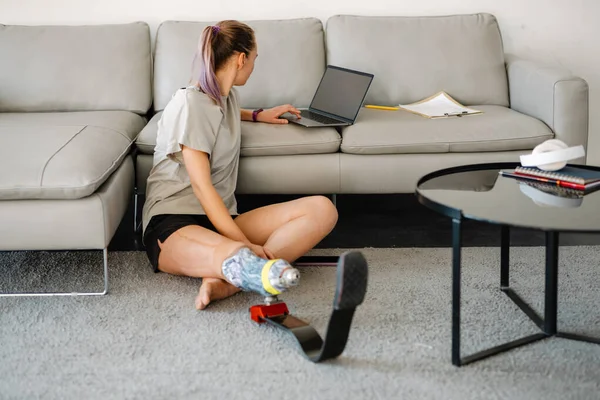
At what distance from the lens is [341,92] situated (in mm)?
2873

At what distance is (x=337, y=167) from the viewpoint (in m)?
2.66

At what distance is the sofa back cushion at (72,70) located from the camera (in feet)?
10.0

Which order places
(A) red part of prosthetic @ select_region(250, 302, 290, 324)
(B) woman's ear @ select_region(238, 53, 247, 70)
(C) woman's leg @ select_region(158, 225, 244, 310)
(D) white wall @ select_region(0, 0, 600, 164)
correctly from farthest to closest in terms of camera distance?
(D) white wall @ select_region(0, 0, 600, 164) < (B) woman's ear @ select_region(238, 53, 247, 70) < (C) woman's leg @ select_region(158, 225, 244, 310) < (A) red part of prosthetic @ select_region(250, 302, 290, 324)

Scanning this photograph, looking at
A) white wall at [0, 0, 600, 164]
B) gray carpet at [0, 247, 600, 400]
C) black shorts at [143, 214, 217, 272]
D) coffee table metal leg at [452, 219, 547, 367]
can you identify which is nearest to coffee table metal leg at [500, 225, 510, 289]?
gray carpet at [0, 247, 600, 400]

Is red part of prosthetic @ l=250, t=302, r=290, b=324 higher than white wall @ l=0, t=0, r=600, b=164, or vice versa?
white wall @ l=0, t=0, r=600, b=164

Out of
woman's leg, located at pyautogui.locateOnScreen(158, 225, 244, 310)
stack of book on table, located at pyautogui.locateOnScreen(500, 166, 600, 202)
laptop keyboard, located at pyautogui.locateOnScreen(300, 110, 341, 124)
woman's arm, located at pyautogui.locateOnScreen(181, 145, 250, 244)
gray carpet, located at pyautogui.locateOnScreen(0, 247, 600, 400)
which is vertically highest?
stack of book on table, located at pyautogui.locateOnScreen(500, 166, 600, 202)

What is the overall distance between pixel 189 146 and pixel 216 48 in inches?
11.8

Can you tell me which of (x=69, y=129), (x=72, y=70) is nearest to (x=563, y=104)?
(x=69, y=129)

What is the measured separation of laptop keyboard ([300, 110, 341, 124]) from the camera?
9.02ft

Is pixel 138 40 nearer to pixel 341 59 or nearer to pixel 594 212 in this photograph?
pixel 341 59

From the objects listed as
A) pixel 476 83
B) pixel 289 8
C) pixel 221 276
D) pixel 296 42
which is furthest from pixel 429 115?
pixel 221 276

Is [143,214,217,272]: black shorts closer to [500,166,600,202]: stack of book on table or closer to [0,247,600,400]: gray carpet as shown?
[0,247,600,400]: gray carpet

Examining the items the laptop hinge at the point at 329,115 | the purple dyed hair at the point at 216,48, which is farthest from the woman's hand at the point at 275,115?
the purple dyed hair at the point at 216,48

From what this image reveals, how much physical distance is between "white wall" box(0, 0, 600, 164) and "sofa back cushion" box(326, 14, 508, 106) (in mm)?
235
